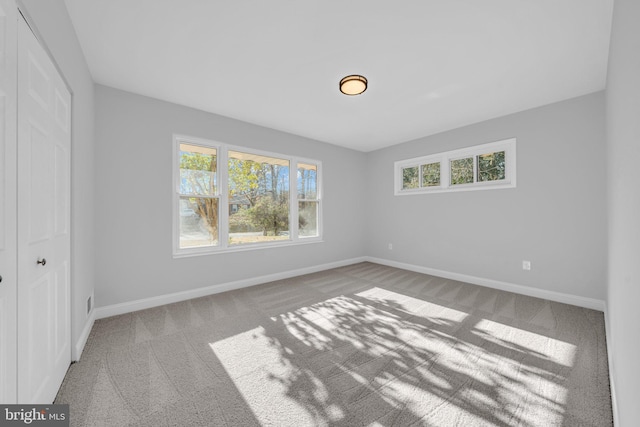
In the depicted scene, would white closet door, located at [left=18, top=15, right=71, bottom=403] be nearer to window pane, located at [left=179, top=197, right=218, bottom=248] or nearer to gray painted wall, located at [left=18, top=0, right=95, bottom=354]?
gray painted wall, located at [left=18, top=0, right=95, bottom=354]

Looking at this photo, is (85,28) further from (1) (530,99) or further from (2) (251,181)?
(1) (530,99)

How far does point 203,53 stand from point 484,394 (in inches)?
145

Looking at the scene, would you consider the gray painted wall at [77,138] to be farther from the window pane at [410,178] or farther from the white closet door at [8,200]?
the window pane at [410,178]

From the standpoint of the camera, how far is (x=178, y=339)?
2.41m

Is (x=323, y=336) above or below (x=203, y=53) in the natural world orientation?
below

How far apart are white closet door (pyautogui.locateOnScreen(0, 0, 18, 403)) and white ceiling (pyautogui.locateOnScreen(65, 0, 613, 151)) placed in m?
1.03

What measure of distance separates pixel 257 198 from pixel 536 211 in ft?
14.2

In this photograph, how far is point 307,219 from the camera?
5.07 metres

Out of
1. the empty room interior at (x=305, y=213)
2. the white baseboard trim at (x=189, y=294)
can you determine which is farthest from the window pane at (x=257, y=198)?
the white baseboard trim at (x=189, y=294)

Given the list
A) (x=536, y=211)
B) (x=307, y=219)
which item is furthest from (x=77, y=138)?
(x=536, y=211)

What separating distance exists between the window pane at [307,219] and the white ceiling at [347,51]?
1.99 m

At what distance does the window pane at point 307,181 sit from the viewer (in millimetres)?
4930

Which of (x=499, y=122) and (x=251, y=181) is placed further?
(x=251, y=181)

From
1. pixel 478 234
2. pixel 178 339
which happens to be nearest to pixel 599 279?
pixel 478 234
